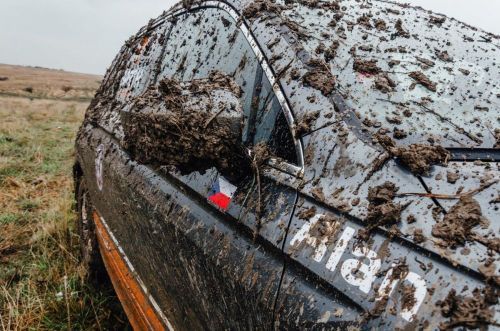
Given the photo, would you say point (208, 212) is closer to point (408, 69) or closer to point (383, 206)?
point (383, 206)

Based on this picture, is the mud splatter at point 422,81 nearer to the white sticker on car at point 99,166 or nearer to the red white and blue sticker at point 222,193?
the red white and blue sticker at point 222,193

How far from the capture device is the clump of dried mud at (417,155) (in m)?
1.22

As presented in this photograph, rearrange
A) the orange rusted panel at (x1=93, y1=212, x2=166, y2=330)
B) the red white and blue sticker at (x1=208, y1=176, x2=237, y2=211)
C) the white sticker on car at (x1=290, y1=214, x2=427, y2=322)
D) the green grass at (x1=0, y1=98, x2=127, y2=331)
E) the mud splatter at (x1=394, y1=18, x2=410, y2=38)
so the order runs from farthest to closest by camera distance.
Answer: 1. the green grass at (x1=0, y1=98, x2=127, y2=331)
2. the orange rusted panel at (x1=93, y1=212, x2=166, y2=330)
3. the mud splatter at (x1=394, y1=18, x2=410, y2=38)
4. the red white and blue sticker at (x1=208, y1=176, x2=237, y2=211)
5. the white sticker on car at (x1=290, y1=214, x2=427, y2=322)

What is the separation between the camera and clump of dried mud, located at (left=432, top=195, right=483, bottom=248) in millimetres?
986

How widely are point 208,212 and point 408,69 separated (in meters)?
0.94

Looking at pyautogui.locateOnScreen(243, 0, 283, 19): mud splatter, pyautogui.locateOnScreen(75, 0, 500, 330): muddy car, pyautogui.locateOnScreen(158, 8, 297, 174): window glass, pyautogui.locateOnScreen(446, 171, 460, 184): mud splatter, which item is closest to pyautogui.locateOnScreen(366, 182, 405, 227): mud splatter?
pyautogui.locateOnScreen(75, 0, 500, 330): muddy car

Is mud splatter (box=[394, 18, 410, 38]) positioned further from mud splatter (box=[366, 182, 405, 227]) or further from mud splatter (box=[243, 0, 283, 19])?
mud splatter (box=[366, 182, 405, 227])

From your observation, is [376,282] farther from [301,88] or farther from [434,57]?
[434,57]

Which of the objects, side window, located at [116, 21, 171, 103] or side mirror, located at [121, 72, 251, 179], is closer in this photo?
side mirror, located at [121, 72, 251, 179]

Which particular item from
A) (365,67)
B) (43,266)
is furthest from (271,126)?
(43,266)

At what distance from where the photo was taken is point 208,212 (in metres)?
1.67

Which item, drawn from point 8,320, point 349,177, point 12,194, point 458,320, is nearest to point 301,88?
point 349,177

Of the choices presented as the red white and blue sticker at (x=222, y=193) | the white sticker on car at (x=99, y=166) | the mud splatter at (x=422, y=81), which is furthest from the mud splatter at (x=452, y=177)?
the white sticker on car at (x=99, y=166)

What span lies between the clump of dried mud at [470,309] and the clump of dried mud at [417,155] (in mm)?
402
